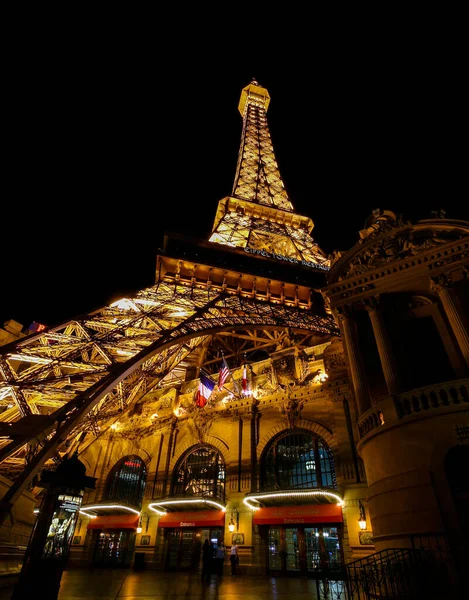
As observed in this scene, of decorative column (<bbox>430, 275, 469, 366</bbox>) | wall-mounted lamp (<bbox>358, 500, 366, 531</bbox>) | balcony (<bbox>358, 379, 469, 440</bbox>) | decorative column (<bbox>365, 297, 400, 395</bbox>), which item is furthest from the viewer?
wall-mounted lamp (<bbox>358, 500, 366, 531</bbox>)

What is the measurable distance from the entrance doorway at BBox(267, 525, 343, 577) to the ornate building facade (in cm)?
7

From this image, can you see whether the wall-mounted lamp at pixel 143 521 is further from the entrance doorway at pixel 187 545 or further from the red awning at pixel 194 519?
the entrance doorway at pixel 187 545

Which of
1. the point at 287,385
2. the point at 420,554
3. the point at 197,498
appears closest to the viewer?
the point at 420,554

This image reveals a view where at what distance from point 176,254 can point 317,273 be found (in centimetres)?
1206

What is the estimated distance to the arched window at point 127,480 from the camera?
989 inches

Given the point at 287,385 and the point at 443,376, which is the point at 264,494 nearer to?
the point at 287,385

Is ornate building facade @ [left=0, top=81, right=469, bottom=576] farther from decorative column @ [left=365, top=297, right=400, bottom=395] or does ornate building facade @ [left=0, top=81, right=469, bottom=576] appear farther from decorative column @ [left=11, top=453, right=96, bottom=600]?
decorative column @ [left=11, top=453, right=96, bottom=600]

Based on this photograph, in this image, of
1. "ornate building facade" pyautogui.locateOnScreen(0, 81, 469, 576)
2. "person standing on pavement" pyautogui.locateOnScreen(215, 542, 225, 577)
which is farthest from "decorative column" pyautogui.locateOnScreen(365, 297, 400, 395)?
"person standing on pavement" pyautogui.locateOnScreen(215, 542, 225, 577)

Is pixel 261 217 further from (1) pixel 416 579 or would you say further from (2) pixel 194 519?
(1) pixel 416 579

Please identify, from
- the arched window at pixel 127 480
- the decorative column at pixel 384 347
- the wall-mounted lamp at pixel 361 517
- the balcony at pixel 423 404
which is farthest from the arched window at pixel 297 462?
the balcony at pixel 423 404

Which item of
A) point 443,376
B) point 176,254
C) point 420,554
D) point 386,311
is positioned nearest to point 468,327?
point 443,376

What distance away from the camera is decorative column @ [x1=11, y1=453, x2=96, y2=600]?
739cm

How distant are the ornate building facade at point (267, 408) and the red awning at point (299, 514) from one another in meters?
0.07

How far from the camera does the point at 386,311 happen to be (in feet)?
47.5
